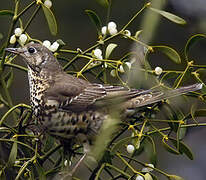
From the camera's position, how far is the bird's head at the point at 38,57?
1896mm

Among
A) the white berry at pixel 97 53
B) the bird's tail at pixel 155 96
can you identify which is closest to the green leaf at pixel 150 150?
the bird's tail at pixel 155 96

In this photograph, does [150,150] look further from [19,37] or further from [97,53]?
[19,37]

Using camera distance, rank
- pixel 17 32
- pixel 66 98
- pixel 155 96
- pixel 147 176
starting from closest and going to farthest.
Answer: pixel 147 176 → pixel 155 96 → pixel 17 32 → pixel 66 98

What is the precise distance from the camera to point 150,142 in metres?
1.50

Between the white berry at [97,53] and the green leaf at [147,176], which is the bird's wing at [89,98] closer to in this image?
the white berry at [97,53]

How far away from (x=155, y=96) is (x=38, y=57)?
62cm

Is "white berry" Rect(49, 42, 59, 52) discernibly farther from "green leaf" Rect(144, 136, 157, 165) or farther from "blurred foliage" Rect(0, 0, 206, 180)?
"green leaf" Rect(144, 136, 157, 165)

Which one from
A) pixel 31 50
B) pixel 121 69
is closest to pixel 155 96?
pixel 121 69

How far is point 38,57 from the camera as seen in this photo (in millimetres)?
2006

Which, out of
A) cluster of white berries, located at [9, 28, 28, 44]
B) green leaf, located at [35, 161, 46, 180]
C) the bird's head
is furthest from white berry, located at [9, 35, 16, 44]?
green leaf, located at [35, 161, 46, 180]

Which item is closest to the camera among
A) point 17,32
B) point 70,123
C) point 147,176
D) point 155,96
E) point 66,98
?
point 147,176

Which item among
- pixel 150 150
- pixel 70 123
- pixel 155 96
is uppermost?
pixel 155 96

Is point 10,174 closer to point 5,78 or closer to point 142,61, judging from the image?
point 5,78

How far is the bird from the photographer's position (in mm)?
1761
